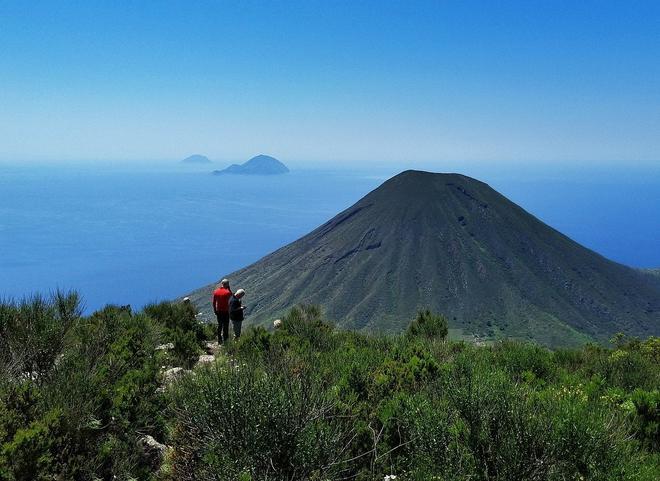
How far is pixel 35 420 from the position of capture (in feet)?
14.5

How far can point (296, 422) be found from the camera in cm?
490

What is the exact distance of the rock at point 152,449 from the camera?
17.4ft

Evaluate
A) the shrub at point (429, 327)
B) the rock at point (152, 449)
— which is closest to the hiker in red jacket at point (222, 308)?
the shrub at point (429, 327)

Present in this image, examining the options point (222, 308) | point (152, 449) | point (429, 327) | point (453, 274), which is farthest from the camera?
point (453, 274)

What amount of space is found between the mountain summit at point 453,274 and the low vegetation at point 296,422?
358 ft

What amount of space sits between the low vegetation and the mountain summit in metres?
109

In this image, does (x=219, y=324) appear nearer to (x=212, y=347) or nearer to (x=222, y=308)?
(x=222, y=308)

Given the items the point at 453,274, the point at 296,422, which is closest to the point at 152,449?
the point at 296,422

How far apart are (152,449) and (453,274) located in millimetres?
147718

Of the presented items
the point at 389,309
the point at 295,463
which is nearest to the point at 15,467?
the point at 295,463

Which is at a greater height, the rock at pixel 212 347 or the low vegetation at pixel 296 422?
the low vegetation at pixel 296 422

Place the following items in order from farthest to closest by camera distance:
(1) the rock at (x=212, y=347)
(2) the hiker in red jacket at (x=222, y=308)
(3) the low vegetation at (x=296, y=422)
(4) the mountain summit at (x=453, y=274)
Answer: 1. (4) the mountain summit at (x=453, y=274)
2. (2) the hiker in red jacket at (x=222, y=308)
3. (1) the rock at (x=212, y=347)
4. (3) the low vegetation at (x=296, y=422)

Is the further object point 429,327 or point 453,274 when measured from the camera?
point 453,274

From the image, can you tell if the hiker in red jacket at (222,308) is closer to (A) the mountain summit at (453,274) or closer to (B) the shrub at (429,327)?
(B) the shrub at (429,327)
